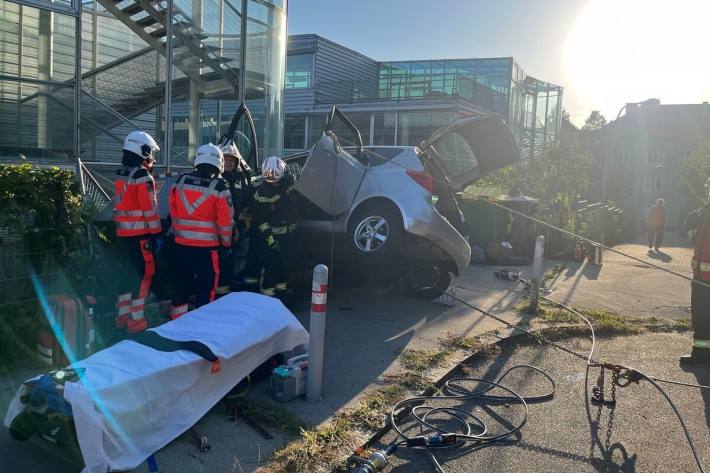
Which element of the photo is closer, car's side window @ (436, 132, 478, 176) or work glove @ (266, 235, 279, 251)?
work glove @ (266, 235, 279, 251)

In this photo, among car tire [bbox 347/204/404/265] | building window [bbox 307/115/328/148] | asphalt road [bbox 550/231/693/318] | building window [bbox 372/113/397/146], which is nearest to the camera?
car tire [bbox 347/204/404/265]

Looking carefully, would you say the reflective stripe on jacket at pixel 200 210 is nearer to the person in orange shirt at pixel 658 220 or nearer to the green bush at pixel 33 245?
the green bush at pixel 33 245

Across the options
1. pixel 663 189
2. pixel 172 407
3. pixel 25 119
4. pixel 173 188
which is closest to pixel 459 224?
pixel 173 188

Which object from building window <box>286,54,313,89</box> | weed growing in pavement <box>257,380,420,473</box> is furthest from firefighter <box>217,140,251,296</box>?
building window <box>286,54,313,89</box>

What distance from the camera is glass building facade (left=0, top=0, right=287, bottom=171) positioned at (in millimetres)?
7691

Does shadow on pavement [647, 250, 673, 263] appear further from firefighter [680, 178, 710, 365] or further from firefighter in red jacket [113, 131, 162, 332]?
firefighter in red jacket [113, 131, 162, 332]

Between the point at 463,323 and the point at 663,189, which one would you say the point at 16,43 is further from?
the point at 663,189

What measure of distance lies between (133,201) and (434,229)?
3.42 meters

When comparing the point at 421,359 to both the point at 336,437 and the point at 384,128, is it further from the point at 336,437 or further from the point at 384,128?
the point at 384,128

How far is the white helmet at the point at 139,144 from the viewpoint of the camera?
18.4 ft

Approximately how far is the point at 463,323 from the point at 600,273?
6.71 m

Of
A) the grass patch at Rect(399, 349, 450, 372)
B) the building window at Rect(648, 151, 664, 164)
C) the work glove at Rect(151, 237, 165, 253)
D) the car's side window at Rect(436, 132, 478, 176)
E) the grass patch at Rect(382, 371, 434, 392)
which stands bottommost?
the grass patch at Rect(382, 371, 434, 392)

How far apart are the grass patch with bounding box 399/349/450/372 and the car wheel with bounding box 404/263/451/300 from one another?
7.62 feet

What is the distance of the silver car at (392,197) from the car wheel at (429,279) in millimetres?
29
